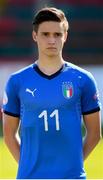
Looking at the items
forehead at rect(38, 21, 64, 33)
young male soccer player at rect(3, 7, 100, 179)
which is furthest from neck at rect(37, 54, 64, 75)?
forehead at rect(38, 21, 64, 33)

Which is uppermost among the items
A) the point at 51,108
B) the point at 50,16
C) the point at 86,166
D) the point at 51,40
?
the point at 50,16

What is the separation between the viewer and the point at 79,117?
13.0ft

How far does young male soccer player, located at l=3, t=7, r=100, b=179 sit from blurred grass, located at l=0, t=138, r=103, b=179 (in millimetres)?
4013

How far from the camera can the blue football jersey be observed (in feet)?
12.8

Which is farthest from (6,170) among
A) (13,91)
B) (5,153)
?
(13,91)

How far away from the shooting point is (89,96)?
13.2ft

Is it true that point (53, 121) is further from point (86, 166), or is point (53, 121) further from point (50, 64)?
point (86, 166)

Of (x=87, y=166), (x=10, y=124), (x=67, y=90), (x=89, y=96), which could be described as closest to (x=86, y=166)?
(x=87, y=166)

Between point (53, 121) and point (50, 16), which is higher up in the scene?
point (50, 16)

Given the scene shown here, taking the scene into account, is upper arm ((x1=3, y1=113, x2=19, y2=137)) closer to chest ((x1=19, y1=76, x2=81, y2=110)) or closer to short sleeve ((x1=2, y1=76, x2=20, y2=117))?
short sleeve ((x1=2, y1=76, x2=20, y2=117))

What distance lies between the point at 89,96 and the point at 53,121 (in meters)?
0.25

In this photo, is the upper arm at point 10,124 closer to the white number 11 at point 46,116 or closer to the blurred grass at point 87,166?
the white number 11 at point 46,116

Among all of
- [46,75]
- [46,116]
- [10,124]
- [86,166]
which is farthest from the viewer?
[86,166]

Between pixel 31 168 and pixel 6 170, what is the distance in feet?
15.9
